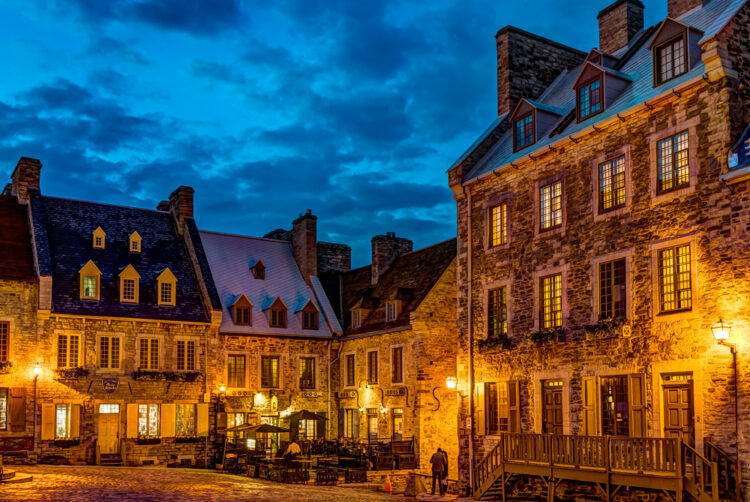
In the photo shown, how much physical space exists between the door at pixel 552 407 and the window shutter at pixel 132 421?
17988 mm

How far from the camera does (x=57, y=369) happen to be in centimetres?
3284

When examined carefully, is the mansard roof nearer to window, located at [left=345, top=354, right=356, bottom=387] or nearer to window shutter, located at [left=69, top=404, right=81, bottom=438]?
window, located at [left=345, top=354, right=356, bottom=387]

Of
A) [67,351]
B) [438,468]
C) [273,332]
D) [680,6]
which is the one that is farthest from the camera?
[273,332]

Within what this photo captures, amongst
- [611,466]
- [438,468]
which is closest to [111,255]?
[438,468]

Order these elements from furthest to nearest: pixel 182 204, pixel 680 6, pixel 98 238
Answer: pixel 182 204 < pixel 98 238 < pixel 680 6

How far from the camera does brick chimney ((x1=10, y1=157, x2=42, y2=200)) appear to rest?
36.5m

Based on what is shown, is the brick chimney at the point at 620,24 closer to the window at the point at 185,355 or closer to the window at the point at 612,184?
the window at the point at 612,184

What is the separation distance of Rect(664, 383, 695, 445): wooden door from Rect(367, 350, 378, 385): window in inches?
727

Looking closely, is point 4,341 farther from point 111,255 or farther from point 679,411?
point 679,411

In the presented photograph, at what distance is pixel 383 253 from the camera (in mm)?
41500

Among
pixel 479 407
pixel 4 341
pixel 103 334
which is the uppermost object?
pixel 103 334

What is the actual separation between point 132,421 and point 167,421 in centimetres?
142

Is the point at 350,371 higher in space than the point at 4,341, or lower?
lower

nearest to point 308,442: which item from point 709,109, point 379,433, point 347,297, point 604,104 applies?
point 379,433
